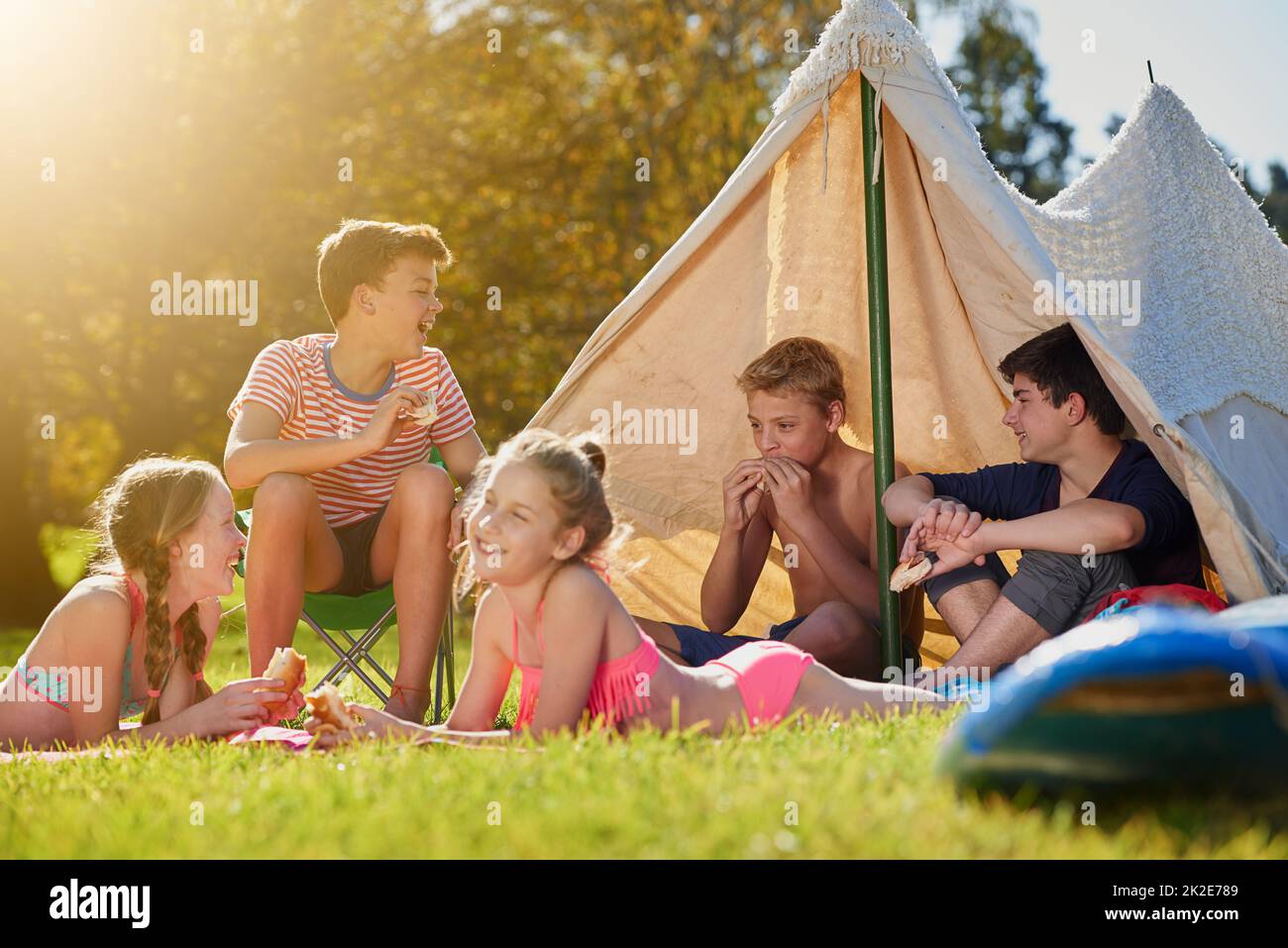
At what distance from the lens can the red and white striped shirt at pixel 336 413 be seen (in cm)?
384

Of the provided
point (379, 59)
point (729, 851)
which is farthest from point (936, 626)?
point (379, 59)

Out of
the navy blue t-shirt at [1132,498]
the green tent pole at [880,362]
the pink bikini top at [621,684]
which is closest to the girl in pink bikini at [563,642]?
the pink bikini top at [621,684]

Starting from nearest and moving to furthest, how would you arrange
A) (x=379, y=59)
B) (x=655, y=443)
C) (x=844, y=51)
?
(x=844, y=51)
(x=655, y=443)
(x=379, y=59)

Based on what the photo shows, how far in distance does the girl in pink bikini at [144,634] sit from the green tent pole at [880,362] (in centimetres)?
158

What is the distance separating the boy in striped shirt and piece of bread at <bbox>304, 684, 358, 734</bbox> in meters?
0.56

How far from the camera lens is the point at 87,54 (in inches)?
367

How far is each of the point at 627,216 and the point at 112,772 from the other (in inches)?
356

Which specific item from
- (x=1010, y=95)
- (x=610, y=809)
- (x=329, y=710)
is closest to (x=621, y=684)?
(x=329, y=710)

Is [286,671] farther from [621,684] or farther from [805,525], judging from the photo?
[805,525]

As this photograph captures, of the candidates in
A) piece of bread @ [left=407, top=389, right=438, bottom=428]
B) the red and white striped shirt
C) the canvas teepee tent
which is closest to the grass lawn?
piece of bread @ [left=407, top=389, right=438, bottom=428]

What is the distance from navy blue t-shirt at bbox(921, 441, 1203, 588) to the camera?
11.5 feet

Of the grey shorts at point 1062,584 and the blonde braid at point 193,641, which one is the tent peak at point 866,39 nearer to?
the grey shorts at point 1062,584

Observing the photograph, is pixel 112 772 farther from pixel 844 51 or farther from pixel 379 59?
pixel 379 59

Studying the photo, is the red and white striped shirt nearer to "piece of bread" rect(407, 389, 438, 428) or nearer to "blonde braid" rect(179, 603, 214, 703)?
"piece of bread" rect(407, 389, 438, 428)
